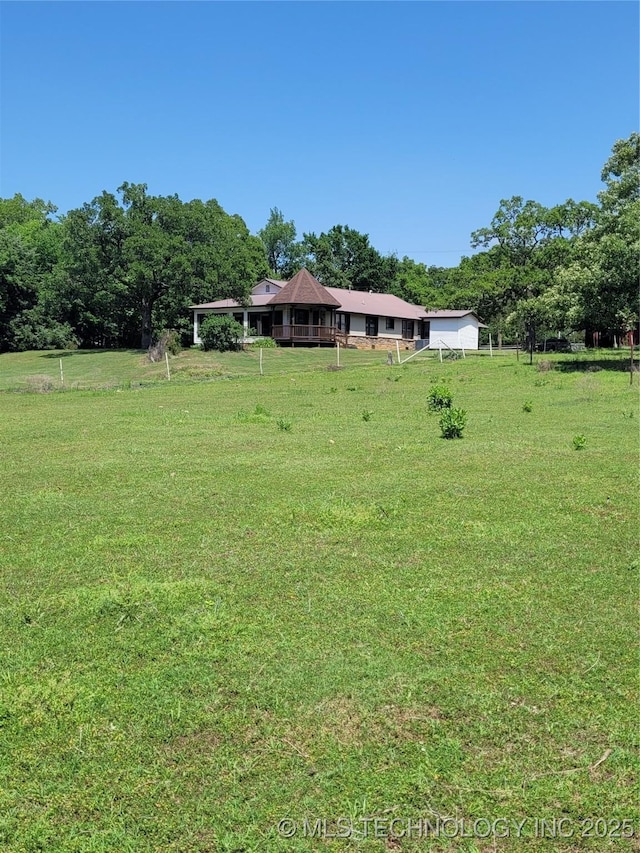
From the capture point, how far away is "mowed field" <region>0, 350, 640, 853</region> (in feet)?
9.18

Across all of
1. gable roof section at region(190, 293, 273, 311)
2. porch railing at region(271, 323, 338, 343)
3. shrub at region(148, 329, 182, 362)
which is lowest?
shrub at region(148, 329, 182, 362)

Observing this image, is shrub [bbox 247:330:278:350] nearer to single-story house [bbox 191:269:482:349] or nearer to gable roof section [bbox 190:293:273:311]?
single-story house [bbox 191:269:482:349]

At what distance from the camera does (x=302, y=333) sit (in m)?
45.1

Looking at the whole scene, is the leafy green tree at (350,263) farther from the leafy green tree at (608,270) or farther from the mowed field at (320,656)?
the mowed field at (320,656)

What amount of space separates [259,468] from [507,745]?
233 inches

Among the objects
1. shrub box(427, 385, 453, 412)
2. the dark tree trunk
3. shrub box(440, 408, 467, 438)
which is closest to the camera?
shrub box(440, 408, 467, 438)

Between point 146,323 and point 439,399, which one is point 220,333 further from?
point 439,399

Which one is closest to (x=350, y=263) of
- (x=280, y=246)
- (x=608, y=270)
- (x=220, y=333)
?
(x=280, y=246)

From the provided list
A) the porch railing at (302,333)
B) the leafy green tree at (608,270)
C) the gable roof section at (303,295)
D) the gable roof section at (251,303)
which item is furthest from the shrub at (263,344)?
the leafy green tree at (608,270)

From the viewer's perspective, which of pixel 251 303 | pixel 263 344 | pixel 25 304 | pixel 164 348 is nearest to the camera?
pixel 164 348

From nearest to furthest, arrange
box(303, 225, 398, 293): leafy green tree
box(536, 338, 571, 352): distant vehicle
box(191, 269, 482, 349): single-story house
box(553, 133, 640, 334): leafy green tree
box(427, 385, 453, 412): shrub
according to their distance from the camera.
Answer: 1. box(427, 385, 453, 412): shrub
2. box(553, 133, 640, 334): leafy green tree
3. box(536, 338, 571, 352): distant vehicle
4. box(191, 269, 482, 349): single-story house
5. box(303, 225, 398, 293): leafy green tree

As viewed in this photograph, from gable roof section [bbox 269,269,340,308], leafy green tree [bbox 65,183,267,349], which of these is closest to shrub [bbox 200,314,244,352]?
leafy green tree [bbox 65,183,267,349]

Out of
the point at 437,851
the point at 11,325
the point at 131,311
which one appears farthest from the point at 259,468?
the point at 11,325

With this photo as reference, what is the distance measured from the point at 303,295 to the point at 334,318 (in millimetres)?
3856
